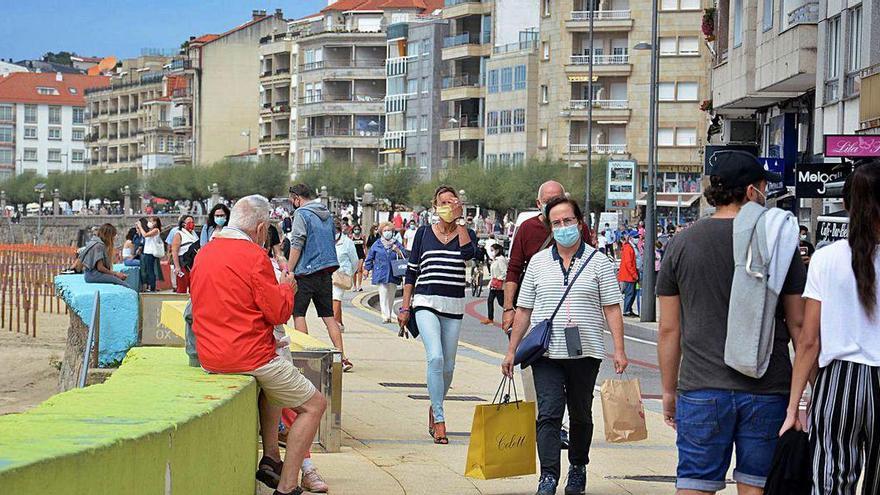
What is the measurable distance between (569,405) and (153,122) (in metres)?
172

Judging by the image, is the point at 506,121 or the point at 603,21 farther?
the point at 506,121

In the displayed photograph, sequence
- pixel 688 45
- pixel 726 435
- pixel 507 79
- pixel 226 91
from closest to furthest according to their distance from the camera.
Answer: pixel 726 435 → pixel 688 45 → pixel 507 79 → pixel 226 91

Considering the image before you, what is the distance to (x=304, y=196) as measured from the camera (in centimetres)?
1545

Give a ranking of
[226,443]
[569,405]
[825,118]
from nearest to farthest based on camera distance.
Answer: [226,443], [569,405], [825,118]

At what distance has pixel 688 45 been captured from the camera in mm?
91688

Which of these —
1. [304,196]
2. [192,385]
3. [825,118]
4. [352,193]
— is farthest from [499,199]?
[192,385]

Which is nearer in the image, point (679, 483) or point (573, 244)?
point (679, 483)

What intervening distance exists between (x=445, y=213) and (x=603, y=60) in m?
84.6

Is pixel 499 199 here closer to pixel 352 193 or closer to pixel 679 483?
pixel 352 193

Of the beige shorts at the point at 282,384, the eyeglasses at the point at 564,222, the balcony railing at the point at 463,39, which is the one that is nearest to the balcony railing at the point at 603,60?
the balcony railing at the point at 463,39

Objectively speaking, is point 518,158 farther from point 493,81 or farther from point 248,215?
point 248,215

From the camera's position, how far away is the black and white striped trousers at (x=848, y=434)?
655 cm

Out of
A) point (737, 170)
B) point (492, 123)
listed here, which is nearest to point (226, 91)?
point (492, 123)

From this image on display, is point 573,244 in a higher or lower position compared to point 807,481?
higher
